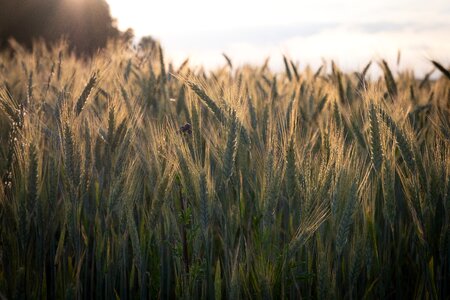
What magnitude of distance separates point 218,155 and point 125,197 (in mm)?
334

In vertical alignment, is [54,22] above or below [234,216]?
above

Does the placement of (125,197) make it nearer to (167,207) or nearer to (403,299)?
(167,207)

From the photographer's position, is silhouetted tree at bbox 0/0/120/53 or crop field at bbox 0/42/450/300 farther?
silhouetted tree at bbox 0/0/120/53

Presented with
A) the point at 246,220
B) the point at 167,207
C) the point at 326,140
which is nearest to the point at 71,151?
the point at 167,207

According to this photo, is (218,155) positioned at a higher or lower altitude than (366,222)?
higher

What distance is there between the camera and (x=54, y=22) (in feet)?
48.8

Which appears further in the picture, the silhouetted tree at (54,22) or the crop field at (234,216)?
the silhouetted tree at (54,22)

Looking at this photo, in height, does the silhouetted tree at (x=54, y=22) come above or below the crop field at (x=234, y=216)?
above

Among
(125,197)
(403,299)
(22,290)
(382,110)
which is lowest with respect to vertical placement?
(403,299)

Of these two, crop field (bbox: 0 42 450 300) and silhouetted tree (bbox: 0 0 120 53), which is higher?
silhouetted tree (bbox: 0 0 120 53)

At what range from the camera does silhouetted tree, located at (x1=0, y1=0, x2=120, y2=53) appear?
567 inches

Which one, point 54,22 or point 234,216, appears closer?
point 234,216

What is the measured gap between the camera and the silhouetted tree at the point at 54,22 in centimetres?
1441

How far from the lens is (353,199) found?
1.28 meters
